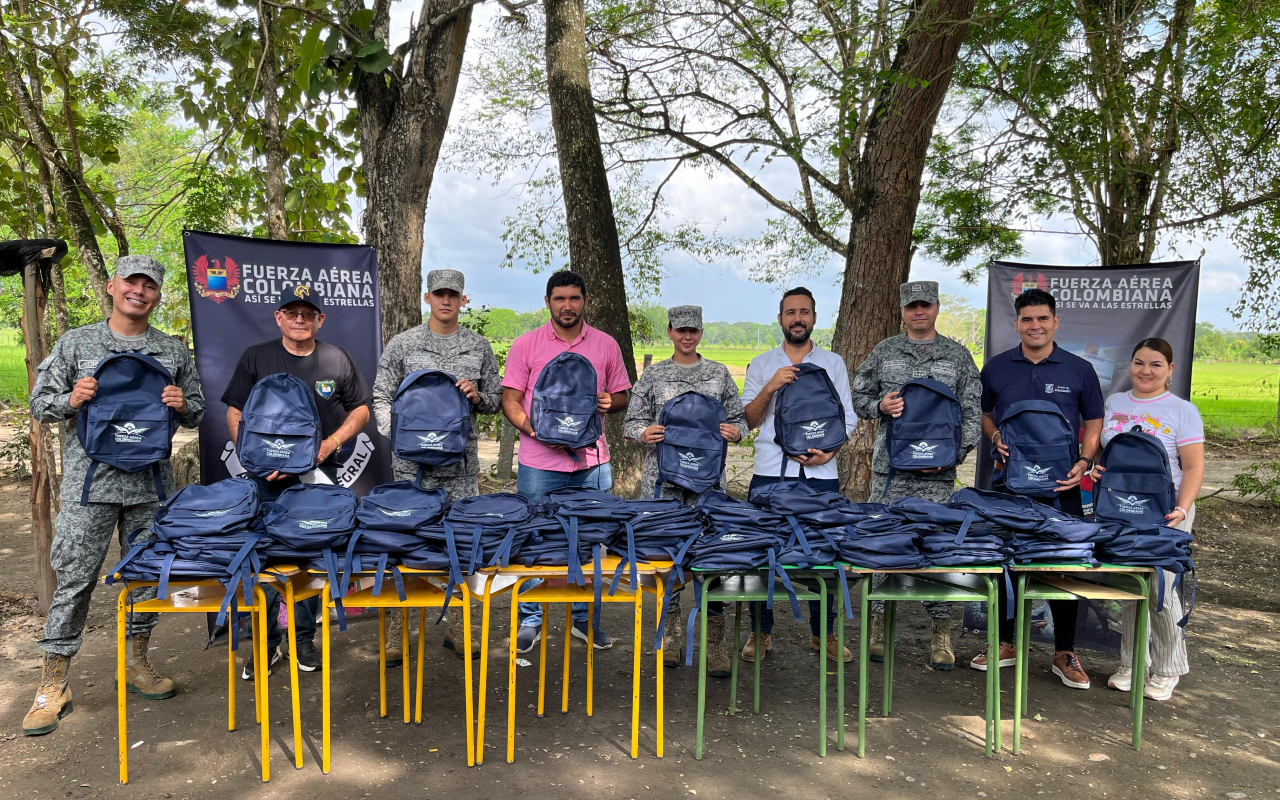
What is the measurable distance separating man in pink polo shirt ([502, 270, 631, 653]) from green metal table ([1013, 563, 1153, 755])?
2.04 metres

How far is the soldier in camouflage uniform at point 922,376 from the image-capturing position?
4238 mm

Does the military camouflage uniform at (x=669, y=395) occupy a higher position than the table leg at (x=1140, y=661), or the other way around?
the military camouflage uniform at (x=669, y=395)

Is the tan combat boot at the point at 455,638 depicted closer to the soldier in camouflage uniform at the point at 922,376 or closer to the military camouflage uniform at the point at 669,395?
the military camouflage uniform at the point at 669,395

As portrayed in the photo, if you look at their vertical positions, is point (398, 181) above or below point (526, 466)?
above

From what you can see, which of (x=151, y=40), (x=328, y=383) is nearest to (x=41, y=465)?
(x=328, y=383)

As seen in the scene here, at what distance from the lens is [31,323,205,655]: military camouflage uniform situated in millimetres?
3648

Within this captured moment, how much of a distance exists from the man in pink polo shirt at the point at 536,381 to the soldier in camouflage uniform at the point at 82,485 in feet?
5.22

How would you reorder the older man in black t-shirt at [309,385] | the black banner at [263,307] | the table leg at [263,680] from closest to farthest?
the table leg at [263,680] → the older man in black t-shirt at [309,385] → the black banner at [263,307]

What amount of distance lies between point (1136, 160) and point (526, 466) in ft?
24.5

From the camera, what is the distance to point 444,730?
3617 millimetres

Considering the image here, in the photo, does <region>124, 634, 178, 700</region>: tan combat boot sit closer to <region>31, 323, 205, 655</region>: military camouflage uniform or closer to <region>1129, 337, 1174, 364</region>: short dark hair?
<region>31, 323, 205, 655</region>: military camouflage uniform

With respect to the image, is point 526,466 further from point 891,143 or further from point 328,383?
point 891,143

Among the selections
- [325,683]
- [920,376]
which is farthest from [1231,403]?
[325,683]

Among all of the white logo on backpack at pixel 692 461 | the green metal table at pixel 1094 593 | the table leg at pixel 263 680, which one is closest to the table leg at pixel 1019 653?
the green metal table at pixel 1094 593
